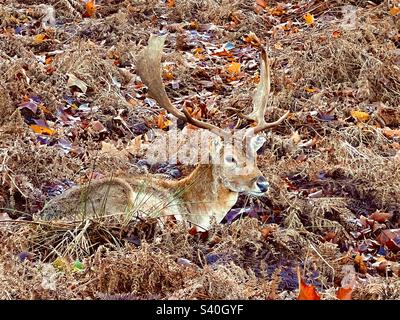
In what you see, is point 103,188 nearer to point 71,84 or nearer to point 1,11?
point 71,84

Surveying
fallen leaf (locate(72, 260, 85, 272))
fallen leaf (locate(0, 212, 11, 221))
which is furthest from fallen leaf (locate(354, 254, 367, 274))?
fallen leaf (locate(0, 212, 11, 221))

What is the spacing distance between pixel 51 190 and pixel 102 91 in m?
2.64

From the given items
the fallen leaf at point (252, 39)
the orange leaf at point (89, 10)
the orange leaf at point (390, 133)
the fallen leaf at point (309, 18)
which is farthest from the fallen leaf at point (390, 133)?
the orange leaf at point (89, 10)

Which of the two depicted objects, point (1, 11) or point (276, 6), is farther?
point (276, 6)

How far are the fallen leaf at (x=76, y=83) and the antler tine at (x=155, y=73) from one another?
281 centimetres

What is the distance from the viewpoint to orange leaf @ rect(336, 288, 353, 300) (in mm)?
5066

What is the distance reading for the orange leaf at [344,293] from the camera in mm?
5066

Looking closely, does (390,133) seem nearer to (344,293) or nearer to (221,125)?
(221,125)

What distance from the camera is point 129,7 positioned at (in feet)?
42.1

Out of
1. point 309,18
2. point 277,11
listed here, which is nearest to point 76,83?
point 309,18
